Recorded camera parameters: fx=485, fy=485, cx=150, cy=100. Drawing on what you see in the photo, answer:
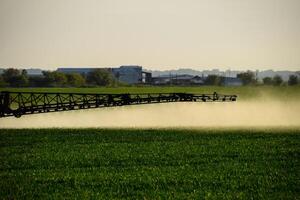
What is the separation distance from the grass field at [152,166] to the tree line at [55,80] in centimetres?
12550

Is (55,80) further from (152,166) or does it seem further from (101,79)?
(152,166)

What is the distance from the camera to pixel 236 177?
20031 mm

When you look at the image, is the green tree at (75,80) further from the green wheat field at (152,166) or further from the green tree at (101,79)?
the green wheat field at (152,166)

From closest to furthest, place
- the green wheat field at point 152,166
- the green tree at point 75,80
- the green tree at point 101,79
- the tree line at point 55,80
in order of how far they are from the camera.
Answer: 1. the green wheat field at point 152,166
2. the tree line at point 55,80
3. the green tree at point 75,80
4. the green tree at point 101,79

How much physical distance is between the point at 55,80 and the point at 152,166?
505 ft

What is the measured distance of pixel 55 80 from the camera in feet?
566

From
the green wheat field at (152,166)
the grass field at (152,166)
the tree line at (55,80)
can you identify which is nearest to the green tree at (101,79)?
the tree line at (55,80)

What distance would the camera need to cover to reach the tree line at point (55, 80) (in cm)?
15888

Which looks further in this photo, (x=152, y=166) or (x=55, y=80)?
(x=55, y=80)

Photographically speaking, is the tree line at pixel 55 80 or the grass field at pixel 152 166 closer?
the grass field at pixel 152 166

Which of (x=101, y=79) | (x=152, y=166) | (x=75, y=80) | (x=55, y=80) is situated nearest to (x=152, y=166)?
(x=152, y=166)

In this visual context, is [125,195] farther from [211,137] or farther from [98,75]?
[98,75]

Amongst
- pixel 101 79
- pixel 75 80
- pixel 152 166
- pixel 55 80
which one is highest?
pixel 55 80

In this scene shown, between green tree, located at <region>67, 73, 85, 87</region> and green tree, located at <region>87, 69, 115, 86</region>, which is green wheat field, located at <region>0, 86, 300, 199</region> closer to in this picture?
green tree, located at <region>67, 73, 85, 87</region>
